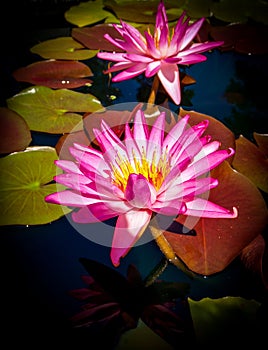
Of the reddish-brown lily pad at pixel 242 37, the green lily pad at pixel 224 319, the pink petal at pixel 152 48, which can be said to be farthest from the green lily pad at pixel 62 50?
the green lily pad at pixel 224 319

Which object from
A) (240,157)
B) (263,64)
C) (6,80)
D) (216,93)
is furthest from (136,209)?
(263,64)

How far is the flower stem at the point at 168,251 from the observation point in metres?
0.79

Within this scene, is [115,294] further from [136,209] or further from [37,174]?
[37,174]

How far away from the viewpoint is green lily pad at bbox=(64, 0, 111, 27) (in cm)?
179

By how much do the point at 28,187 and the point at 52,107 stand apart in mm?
370

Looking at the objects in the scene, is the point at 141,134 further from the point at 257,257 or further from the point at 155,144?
the point at 257,257

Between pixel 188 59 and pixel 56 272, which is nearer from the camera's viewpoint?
pixel 56 272

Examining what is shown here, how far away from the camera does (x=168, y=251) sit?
0.81m

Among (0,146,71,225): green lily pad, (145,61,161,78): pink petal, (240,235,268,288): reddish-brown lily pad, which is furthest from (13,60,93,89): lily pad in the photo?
(240,235,268,288): reddish-brown lily pad

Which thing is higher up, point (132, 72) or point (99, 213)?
point (132, 72)

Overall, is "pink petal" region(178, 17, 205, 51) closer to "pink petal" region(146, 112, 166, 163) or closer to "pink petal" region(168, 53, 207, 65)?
"pink petal" region(168, 53, 207, 65)

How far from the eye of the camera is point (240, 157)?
38.8 inches

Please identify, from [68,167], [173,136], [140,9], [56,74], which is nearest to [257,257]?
[173,136]

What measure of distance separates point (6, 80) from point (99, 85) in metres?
0.35
